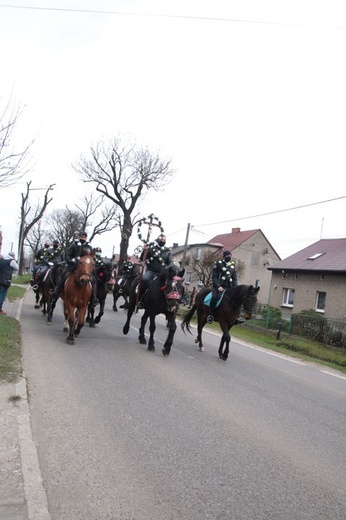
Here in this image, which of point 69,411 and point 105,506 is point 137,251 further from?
point 105,506

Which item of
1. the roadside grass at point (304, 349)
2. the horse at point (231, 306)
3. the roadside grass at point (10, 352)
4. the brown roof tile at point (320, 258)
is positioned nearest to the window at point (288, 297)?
the brown roof tile at point (320, 258)

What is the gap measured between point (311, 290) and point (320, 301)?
104cm

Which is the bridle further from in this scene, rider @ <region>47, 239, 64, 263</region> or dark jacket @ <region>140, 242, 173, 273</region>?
rider @ <region>47, 239, 64, 263</region>

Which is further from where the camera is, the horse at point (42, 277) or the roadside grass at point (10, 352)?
the horse at point (42, 277)

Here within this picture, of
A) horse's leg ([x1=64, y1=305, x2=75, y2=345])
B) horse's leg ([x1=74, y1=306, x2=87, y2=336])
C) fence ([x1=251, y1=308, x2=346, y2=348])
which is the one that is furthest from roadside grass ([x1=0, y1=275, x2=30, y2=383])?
fence ([x1=251, y1=308, x2=346, y2=348])

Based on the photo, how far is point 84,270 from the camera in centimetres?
1049

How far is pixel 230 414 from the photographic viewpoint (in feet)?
21.8

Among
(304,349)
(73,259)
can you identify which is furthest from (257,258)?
(73,259)

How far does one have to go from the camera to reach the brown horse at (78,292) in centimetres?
1051

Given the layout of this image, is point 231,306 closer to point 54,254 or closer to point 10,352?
point 10,352

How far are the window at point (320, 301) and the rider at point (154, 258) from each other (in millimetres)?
24232

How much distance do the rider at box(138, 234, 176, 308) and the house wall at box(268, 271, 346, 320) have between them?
61.1ft

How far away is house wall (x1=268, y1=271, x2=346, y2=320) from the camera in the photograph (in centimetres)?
3206

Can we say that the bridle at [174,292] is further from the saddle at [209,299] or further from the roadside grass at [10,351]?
the roadside grass at [10,351]
